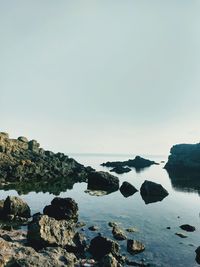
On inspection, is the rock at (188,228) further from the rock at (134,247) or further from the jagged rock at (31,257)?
the jagged rock at (31,257)

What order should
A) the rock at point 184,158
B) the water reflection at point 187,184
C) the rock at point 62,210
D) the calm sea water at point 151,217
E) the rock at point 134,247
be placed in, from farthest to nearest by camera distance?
the rock at point 184,158, the water reflection at point 187,184, the rock at point 62,210, the calm sea water at point 151,217, the rock at point 134,247

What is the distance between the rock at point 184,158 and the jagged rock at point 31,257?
137 m

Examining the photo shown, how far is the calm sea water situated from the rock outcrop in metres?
17.7

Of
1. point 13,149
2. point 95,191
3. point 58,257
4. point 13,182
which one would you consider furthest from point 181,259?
point 13,149

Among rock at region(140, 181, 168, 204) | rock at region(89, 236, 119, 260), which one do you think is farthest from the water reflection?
rock at region(89, 236, 119, 260)

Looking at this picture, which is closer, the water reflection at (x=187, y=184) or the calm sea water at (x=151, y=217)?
the calm sea water at (x=151, y=217)

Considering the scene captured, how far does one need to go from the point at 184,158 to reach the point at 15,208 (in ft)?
463

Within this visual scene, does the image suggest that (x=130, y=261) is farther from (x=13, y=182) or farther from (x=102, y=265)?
(x=13, y=182)

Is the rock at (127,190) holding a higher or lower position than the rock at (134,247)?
higher

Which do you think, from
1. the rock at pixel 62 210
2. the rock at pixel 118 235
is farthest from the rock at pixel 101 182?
the rock at pixel 118 235

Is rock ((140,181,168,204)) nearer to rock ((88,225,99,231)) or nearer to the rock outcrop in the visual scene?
the rock outcrop

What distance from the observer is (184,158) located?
570ft

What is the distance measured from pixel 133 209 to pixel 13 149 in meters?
79.9

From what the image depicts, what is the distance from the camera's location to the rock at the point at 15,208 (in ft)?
154
